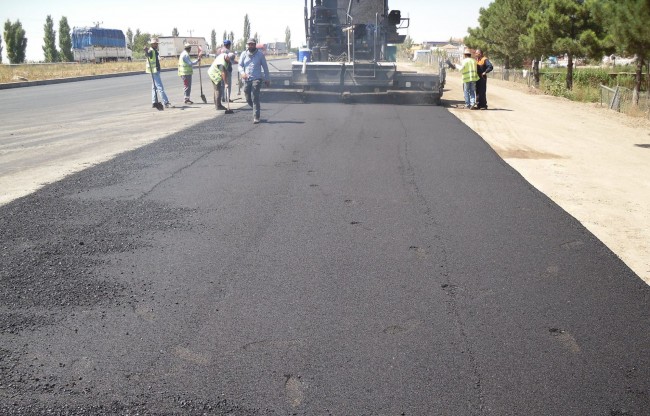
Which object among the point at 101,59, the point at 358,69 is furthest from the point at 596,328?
the point at 101,59

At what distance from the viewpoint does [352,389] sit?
3.36 metres

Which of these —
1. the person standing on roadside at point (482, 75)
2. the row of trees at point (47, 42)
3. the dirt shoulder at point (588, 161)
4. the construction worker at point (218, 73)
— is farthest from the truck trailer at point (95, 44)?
the person standing on roadside at point (482, 75)

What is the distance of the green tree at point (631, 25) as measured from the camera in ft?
57.4

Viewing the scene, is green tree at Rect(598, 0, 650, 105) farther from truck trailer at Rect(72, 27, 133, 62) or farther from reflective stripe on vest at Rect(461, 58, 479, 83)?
truck trailer at Rect(72, 27, 133, 62)

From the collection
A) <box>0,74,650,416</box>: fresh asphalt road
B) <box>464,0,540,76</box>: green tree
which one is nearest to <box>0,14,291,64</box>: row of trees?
<box>464,0,540,76</box>: green tree

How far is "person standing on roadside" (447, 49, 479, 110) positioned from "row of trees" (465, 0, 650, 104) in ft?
14.4

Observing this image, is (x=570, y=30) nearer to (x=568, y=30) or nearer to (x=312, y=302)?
(x=568, y=30)

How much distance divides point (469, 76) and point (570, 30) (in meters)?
12.9

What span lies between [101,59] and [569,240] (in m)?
70.1

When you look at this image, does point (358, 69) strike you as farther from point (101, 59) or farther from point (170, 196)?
point (101, 59)

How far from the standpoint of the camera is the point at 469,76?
19047 millimetres

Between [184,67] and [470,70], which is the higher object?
[184,67]

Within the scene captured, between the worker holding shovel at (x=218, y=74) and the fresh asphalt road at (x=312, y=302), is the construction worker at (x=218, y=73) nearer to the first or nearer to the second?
the worker holding shovel at (x=218, y=74)

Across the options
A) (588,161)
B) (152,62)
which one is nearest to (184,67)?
(152,62)
